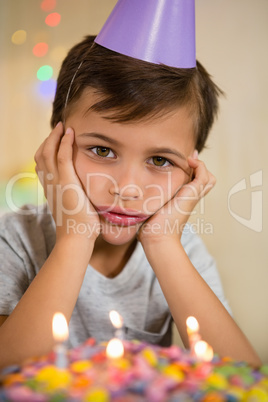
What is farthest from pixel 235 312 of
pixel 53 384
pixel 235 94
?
pixel 53 384

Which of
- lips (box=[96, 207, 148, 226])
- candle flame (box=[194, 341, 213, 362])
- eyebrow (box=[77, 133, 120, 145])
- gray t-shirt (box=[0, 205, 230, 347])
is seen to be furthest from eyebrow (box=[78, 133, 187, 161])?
candle flame (box=[194, 341, 213, 362])

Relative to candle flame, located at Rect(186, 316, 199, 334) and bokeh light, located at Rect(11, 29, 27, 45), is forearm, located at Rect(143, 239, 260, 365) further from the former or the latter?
bokeh light, located at Rect(11, 29, 27, 45)

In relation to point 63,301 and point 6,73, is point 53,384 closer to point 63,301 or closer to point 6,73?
point 63,301

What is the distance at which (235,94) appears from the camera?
125 centimetres

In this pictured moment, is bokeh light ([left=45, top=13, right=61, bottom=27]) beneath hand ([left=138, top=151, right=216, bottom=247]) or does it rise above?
above

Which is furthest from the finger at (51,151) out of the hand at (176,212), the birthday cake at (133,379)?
the birthday cake at (133,379)

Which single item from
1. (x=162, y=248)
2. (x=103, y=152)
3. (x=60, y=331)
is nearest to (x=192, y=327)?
(x=162, y=248)

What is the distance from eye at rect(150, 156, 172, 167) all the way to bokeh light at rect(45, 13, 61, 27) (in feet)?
1.99

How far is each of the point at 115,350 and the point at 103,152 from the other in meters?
0.49

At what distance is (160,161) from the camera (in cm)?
95

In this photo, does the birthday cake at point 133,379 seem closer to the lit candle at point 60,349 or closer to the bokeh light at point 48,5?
the lit candle at point 60,349

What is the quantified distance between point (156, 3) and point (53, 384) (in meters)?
0.69

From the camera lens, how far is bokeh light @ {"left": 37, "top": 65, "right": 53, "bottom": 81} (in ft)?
4.43

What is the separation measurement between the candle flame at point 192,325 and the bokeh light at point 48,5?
0.93 m
